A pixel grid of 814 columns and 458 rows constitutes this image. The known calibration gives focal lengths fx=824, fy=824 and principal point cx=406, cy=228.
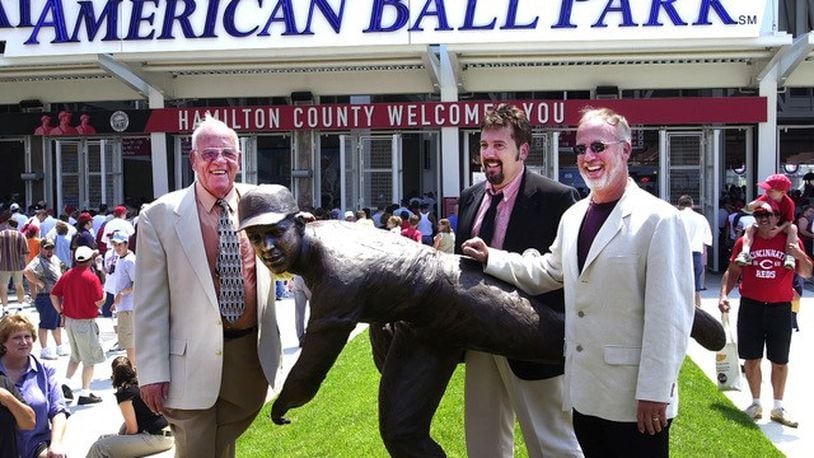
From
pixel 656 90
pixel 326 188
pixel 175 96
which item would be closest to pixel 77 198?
pixel 175 96

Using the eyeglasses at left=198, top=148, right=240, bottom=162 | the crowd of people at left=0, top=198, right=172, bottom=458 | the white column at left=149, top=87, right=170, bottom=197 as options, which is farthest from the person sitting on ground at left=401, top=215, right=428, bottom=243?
the eyeglasses at left=198, top=148, right=240, bottom=162

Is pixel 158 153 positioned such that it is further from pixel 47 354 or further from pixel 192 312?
pixel 192 312

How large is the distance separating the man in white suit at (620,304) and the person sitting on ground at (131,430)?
373 cm

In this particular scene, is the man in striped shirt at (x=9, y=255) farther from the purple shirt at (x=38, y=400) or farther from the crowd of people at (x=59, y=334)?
the purple shirt at (x=38, y=400)

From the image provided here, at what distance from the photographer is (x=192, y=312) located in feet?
11.4

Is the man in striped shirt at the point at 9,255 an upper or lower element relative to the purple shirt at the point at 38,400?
upper

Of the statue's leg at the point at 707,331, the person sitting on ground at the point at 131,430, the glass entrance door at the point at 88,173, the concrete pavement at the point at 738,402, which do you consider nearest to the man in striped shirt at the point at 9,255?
the concrete pavement at the point at 738,402

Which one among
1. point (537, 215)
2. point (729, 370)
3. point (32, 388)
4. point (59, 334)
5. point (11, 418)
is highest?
point (537, 215)

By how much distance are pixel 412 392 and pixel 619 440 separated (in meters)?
0.78

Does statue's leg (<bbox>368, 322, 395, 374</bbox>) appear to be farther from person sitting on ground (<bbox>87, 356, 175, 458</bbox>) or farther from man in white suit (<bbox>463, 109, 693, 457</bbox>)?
person sitting on ground (<bbox>87, 356, 175, 458</bbox>)

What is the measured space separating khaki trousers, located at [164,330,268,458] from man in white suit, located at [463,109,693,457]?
141 centimetres

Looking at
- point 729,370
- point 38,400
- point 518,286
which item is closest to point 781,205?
point 729,370

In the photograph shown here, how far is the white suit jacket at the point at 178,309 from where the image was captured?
11.3ft

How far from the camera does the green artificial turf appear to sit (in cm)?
548
